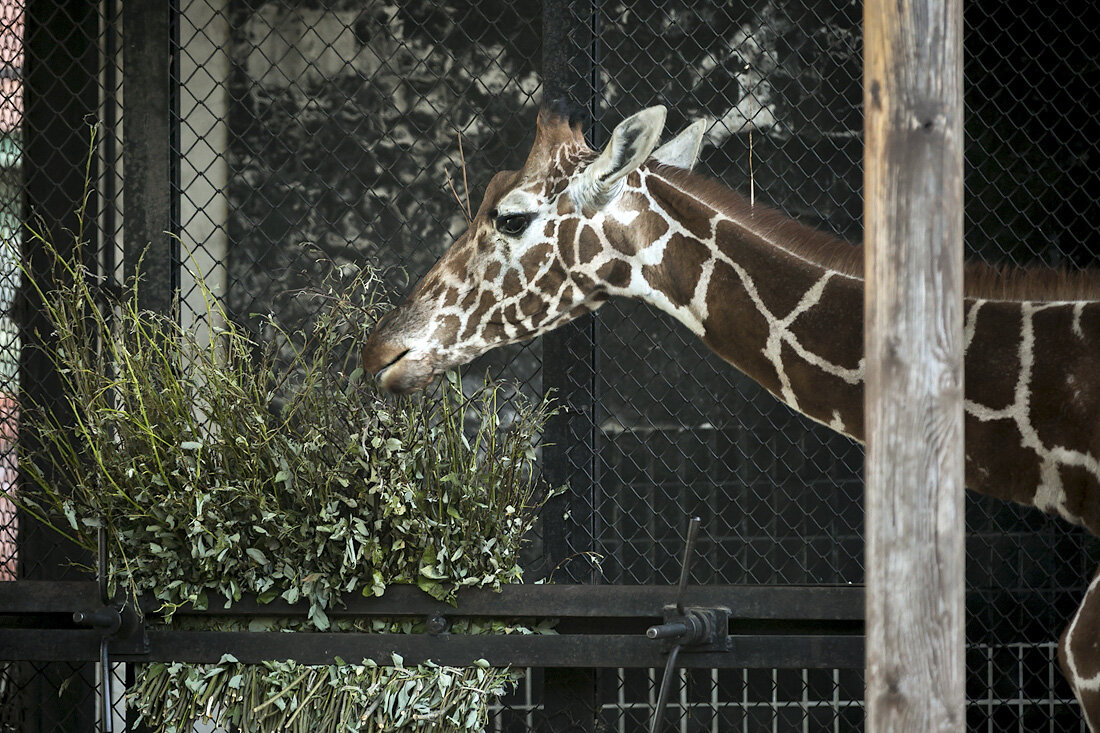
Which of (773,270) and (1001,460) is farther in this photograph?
(773,270)

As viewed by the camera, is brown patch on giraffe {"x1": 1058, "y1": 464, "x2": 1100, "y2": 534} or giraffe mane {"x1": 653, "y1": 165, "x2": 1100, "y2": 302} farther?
giraffe mane {"x1": 653, "y1": 165, "x2": 1100, "y2": 302}

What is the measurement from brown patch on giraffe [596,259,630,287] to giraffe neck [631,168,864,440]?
0.03 metres

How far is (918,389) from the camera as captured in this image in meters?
1.90

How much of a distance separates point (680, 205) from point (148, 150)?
1610 mm

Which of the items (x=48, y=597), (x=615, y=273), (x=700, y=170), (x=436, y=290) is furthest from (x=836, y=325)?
(x=48, y=597)

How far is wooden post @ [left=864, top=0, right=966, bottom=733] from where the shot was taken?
1883mm

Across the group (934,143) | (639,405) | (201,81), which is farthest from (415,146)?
(934,143)

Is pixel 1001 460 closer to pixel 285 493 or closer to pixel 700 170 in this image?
pixel 285 493

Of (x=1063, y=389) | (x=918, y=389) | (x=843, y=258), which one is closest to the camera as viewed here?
(x=918, y=389)

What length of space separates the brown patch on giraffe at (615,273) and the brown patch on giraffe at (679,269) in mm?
49

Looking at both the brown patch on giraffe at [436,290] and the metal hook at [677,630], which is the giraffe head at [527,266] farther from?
the metal hook at [677,630]

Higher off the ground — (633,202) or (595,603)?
(633,202)

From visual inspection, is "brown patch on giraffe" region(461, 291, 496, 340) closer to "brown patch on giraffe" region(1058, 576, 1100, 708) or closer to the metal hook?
the metal hook

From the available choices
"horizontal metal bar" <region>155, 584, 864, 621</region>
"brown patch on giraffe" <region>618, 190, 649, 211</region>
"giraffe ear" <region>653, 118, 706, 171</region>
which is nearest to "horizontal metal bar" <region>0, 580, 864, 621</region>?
"horizontal metal bar" <region>155, 584, 864, 621</region>
